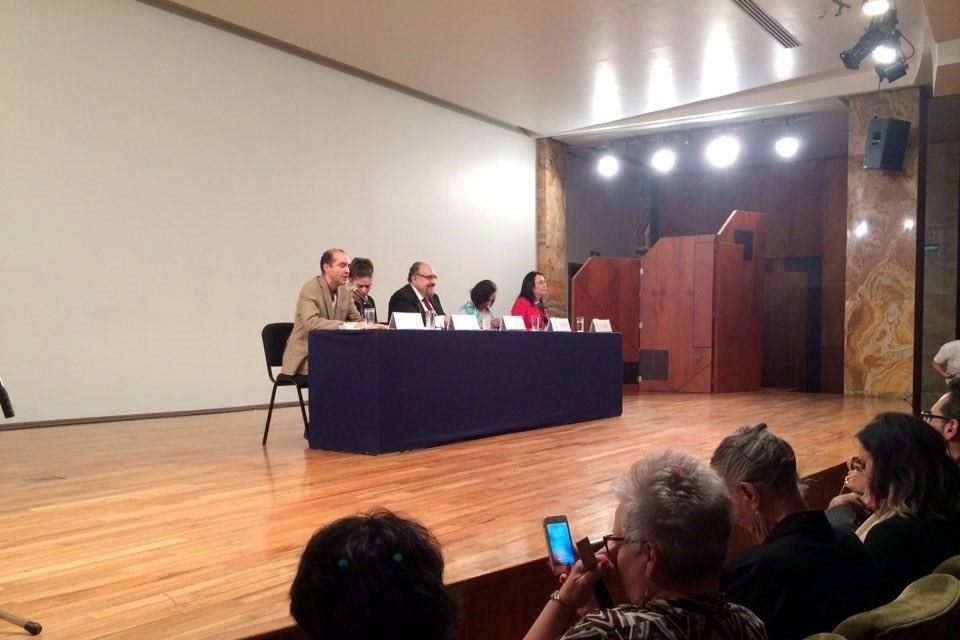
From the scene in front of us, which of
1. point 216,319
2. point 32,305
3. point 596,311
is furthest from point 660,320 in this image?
point 32,305

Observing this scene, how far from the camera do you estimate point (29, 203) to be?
5.21m

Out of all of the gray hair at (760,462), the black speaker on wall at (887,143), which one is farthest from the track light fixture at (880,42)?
the gray hair at (760,462)

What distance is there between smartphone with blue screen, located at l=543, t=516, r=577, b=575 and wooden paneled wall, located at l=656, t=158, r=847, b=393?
986cm

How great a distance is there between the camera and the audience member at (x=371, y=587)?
816 mm

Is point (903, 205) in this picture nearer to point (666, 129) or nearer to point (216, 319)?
point (666, 129)

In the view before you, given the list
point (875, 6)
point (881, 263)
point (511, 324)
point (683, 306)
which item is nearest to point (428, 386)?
point (511, 324)

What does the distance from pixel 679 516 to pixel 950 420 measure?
5.16ft

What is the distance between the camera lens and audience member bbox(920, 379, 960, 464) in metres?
2.28

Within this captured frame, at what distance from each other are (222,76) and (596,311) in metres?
4.36

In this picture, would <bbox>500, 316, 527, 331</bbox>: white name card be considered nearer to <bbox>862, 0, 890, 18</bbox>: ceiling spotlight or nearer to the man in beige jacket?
the man in beige jacket

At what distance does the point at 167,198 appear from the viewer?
19.7ft

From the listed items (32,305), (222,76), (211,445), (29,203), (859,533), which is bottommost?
(211,445)

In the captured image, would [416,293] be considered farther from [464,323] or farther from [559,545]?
[559,545]

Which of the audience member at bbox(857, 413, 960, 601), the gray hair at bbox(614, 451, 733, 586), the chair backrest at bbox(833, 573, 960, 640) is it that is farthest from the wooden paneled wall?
the gray hair at bbox(614, 451, 733, 586)
